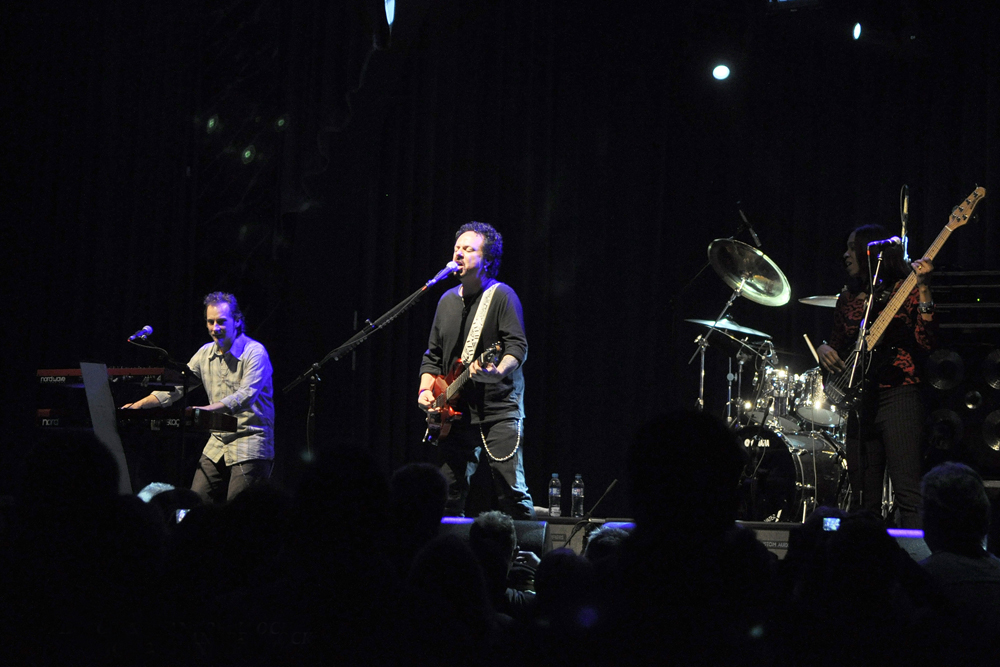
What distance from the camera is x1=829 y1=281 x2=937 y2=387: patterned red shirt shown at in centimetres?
482

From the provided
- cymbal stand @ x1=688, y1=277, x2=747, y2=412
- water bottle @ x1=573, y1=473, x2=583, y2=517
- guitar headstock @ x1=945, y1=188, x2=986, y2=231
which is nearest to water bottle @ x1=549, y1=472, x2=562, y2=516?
water bottle @ x1=573, y1=473, x2=583, y2=517

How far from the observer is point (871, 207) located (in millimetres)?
6895

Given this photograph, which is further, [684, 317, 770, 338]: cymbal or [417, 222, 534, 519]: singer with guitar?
[684, 317, 770, 338]: cymbal

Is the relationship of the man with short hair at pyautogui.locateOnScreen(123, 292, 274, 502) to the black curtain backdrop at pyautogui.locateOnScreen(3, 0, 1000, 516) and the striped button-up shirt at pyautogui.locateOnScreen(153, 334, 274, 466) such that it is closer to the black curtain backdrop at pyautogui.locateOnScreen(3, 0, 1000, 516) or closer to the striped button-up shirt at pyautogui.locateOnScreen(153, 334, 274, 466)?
the striped button-up shirt at pyautogui.locateOnScreen(153, 334, 274, 466)

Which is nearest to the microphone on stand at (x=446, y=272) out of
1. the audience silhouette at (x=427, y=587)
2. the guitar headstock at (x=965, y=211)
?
the guitar headstock at (x=965, y=211)

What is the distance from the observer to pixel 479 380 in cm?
520

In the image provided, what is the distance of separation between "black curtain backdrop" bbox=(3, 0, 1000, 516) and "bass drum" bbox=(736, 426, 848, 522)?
87 cm

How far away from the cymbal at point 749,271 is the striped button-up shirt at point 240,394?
11.4ft

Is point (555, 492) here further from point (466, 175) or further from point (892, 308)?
point (892, 308)

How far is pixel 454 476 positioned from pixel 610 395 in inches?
89.3

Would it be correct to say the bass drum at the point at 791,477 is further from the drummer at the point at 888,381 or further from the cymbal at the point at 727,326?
the drummer at the point at 888,381

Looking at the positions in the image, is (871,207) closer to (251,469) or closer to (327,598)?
(251,469)

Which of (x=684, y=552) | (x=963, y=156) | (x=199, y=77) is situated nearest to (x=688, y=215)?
(x=963, y=156)

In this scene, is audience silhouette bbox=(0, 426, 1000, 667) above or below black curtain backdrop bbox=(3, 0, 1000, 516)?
below
